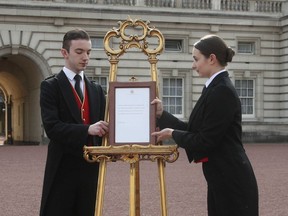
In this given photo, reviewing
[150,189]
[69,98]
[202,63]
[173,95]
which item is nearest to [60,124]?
[69,98]

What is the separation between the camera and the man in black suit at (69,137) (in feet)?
14.8

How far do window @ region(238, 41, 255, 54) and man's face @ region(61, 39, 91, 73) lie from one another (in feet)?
74.2

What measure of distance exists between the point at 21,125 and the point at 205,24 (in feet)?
31.1

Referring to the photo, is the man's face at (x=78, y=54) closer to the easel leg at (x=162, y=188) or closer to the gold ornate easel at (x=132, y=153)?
the gold ornate easel at (x=132, y=153)

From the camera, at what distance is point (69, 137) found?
447 cm

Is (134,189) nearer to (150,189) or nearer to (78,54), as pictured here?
(78,54)

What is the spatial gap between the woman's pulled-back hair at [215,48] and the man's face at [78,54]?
87 cm

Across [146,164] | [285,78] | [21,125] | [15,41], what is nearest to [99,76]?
[15,41]

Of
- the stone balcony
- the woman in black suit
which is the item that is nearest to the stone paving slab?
the woman in black suit

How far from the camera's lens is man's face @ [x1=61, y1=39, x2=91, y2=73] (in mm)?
4594

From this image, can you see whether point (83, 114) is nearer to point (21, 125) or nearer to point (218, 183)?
point (218, 183)

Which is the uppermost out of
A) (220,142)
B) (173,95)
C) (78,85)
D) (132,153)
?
(173,95)

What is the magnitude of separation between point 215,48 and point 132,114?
2.56 feet

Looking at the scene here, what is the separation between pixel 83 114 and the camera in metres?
4.73
